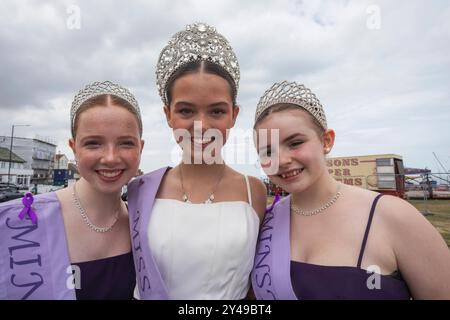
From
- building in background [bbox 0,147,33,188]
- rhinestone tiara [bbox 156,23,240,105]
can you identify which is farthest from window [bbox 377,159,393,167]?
building in background [bbox 0,147,33,188]

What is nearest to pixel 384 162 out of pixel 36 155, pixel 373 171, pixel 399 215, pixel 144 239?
pixel 373 171

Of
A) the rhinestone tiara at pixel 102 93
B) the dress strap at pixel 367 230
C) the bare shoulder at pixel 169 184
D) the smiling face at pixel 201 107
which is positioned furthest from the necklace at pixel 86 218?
the dress strap at pixel 367 230

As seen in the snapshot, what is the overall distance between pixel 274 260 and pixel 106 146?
1.20 metres

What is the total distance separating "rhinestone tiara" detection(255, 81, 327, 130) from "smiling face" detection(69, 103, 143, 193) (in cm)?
84

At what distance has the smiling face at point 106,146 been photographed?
1.67 metres

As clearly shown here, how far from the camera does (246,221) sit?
1807mm

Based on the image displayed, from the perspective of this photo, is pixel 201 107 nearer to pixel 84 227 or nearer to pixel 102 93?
pixel 102 93

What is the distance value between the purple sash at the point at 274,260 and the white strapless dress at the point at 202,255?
9 centimetres

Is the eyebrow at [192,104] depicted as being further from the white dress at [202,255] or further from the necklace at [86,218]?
the necklace at [86,218]

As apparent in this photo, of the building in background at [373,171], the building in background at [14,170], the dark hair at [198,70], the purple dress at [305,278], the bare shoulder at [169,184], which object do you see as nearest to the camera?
the purple dress at [305,278]

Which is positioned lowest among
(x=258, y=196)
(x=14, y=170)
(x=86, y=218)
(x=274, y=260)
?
(x=274, y=260)

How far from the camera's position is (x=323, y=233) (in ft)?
5.40

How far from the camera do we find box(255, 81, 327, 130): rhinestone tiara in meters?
1.74
